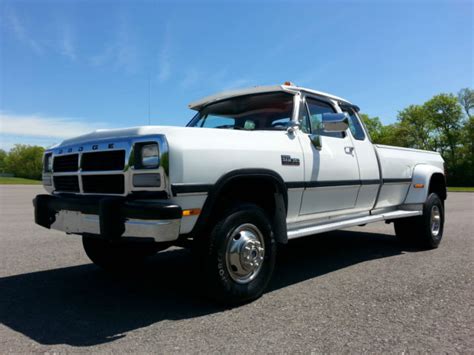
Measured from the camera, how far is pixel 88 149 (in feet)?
11.2

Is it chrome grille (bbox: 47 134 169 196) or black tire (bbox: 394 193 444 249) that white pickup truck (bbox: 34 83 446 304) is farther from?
black tire (bbox: 394 193 444 249)

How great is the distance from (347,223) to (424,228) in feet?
6.40

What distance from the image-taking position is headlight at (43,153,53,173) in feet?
13.2

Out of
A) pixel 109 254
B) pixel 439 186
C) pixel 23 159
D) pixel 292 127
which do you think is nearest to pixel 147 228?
pixel 109 254

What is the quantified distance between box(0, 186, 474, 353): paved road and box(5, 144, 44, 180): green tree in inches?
4288

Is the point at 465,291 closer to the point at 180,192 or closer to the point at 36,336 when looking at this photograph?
the point at 180,192

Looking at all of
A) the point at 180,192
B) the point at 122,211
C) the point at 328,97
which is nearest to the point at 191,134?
the point at 180,192

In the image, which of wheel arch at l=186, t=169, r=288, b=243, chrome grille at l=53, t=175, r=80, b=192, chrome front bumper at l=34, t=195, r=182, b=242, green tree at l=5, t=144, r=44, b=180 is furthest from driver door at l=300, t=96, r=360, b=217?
green tree at l=5, t=144, r=44, b=180

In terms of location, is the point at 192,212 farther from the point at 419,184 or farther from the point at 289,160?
the point at 419,184

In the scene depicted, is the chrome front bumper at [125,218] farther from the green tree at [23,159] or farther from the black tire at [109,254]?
the green tree at [23,159]

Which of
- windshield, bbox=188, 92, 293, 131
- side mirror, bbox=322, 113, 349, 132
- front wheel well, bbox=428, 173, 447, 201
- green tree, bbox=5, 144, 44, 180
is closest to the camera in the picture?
side mirror, bbox=322, 113, 349, 132

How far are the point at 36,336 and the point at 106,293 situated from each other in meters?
1.03

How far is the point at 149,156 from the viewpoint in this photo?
301cm

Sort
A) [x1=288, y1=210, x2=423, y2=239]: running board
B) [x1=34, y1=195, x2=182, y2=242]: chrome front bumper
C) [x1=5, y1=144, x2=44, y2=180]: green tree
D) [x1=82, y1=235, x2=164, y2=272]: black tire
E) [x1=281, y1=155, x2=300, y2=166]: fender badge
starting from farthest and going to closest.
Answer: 1. [x1=5, y1=144, x2=44, y2=180]: green tree
2. [x1=82, y1=235, x2=164, y2=272]: black tire
3. [x1=288, y1=210, x2=423, y2=239]: running board
4. [x1=281, y1=155, x2=300, y2=166]: fender badge
5. [x1=34, y1=195, x2=182, y2=242]: chrome front bumper
